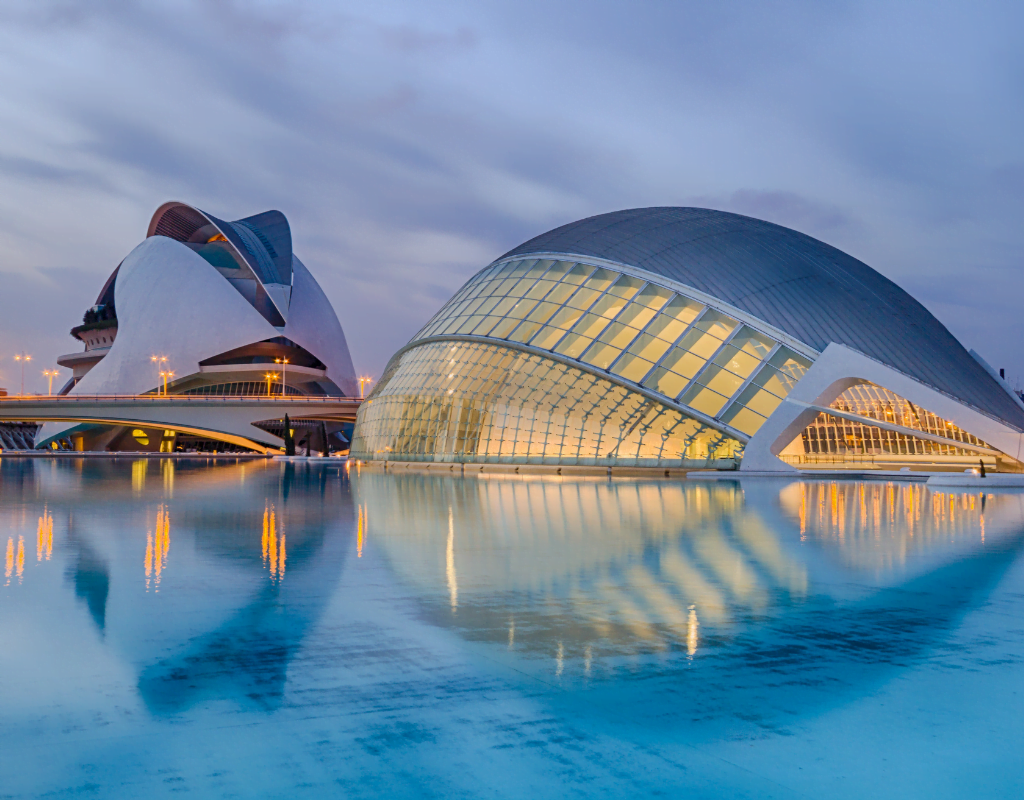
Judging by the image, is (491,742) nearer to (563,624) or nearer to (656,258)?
(563,624)

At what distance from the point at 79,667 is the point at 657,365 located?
89.9ft

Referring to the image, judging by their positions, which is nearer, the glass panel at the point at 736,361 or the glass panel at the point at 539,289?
the glass panel at the point at 736,361

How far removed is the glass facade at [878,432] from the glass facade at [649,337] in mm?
2497

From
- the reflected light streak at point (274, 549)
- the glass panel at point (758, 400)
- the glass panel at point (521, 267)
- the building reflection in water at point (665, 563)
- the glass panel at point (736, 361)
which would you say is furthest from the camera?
the glass panel at point (521, 267)

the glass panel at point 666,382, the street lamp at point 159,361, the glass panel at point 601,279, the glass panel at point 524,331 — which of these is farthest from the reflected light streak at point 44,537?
the street lamp at point 159,361

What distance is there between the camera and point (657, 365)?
3164 cm

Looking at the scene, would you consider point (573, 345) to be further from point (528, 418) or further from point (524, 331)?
point (528, 418)

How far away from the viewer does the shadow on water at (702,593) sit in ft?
16.7

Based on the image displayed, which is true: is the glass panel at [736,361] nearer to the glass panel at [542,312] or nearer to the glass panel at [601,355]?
the glass panel at [601,355]

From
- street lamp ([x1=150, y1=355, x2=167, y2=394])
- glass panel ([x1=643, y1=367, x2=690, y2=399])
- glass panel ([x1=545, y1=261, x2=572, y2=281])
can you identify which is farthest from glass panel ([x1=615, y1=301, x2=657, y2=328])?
street lamp ([x1=150, y1=355, x2=167, y2=394])

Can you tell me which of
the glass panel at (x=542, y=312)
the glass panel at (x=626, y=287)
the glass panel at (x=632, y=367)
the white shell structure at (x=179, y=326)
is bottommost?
the glass panel at (x=632, y=367)

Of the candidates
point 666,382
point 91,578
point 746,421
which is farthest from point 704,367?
point 91,578

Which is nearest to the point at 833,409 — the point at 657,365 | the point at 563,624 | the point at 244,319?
the point at 657,365

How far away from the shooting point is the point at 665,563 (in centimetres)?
966
